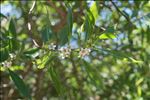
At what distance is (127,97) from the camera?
267 centimetres

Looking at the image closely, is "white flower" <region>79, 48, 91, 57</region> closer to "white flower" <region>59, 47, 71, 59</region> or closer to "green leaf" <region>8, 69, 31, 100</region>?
"white flower" <region>59, 47, 71, 59</region>

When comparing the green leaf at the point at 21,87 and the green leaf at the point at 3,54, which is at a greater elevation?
the green leaf at the point at 3,54

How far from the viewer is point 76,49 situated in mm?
1646

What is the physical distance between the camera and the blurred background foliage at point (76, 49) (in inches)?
64.0

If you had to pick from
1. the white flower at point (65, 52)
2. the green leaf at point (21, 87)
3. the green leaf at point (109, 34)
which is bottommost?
the green leaf at point (21, 87)

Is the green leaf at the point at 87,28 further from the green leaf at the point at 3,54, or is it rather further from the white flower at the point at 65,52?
the green leaf at the point at 3,54

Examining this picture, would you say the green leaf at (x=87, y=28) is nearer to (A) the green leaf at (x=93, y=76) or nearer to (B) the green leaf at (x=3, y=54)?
(A) the green leaf at (x=93, y=76)

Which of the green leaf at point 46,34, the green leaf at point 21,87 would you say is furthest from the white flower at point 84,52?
the green leaf at point 21,87

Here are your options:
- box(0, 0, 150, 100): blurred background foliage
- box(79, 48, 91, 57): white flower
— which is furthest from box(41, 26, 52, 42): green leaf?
box(79, 48, 91, 57): white flower

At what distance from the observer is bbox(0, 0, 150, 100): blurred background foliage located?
1626 millimetres

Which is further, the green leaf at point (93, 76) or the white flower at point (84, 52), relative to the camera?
the green leaf at point (93, 76)

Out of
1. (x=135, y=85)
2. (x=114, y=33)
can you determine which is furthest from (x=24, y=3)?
(x=114, y=33)

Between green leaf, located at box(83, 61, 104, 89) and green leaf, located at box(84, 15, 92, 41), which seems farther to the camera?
green leaf, located at box(83, 61, 104, 89)

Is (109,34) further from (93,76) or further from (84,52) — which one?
(93,76)
